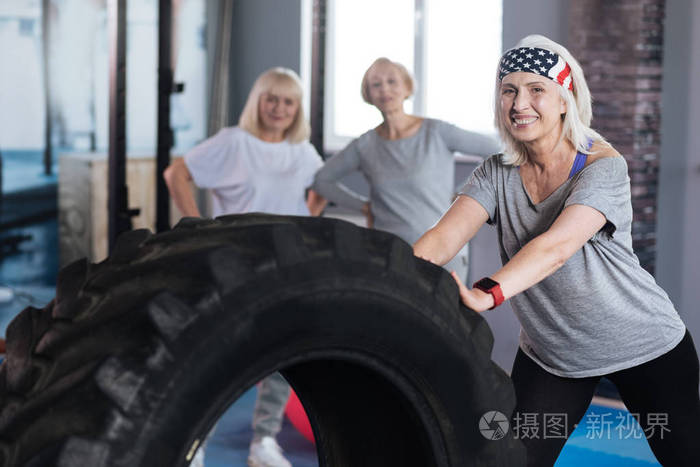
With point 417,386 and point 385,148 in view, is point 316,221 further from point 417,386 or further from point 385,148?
point 385,148

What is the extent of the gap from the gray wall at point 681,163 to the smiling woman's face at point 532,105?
2955 millimetres

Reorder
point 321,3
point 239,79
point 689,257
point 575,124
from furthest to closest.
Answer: point 239,79
point 321,3
point 689,257
point 575,124

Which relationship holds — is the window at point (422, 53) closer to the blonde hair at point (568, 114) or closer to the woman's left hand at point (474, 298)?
the blonde hair at point (568, 114)

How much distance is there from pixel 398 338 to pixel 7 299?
5.78 metres

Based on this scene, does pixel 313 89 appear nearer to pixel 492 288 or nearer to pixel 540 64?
pixel 540 64

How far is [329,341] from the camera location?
1.19 meters

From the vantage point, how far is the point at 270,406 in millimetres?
3469

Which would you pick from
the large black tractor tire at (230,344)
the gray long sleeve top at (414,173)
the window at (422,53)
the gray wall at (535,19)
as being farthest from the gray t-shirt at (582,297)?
the window at (422,53)

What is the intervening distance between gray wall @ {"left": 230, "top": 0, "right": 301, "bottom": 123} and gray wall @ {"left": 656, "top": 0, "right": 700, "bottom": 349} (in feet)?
10.2

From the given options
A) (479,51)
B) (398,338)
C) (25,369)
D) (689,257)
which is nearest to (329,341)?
(398,338)

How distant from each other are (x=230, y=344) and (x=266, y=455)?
8.01 feet

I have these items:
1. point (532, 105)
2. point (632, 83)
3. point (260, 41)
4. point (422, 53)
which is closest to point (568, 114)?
point (532, 105)

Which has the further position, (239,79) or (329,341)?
(239,79)

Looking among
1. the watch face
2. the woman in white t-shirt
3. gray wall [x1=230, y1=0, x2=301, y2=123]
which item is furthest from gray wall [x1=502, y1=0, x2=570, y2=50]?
the watch face
